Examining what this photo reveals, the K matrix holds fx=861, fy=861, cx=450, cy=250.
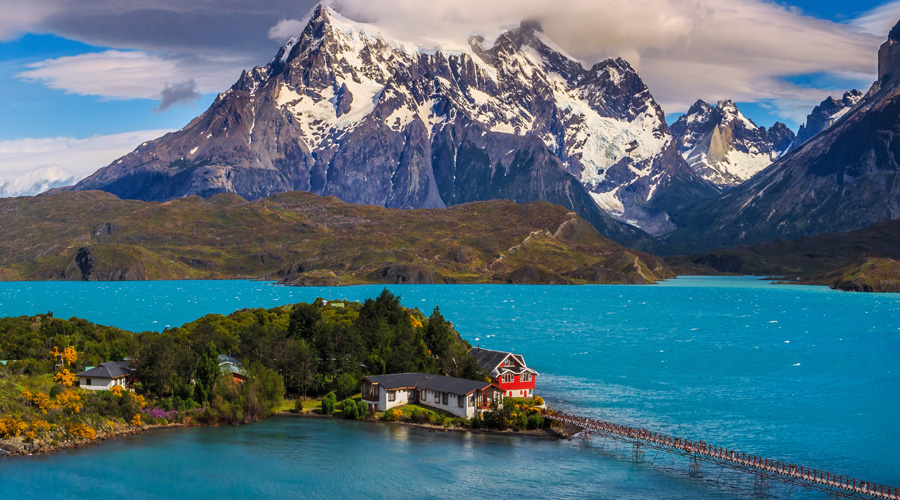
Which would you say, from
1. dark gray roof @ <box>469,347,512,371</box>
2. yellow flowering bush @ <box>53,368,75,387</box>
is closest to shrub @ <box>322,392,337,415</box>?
dark gray roof @ <box>469,347,512,371</box>

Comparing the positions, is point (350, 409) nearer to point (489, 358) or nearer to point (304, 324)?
point (489, 358)

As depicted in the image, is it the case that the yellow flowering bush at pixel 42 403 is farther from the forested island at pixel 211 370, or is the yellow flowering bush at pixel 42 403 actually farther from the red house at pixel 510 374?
the red house at pixel 510 374

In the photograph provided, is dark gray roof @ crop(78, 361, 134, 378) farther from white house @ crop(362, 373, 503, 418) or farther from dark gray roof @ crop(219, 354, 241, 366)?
white house @ crop(362, 373, 503, 418)

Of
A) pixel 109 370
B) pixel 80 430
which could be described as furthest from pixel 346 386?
pixel 80 430

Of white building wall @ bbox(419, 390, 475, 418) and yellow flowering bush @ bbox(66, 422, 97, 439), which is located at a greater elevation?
white building wall @ bbox(419, 390, 475, 418)

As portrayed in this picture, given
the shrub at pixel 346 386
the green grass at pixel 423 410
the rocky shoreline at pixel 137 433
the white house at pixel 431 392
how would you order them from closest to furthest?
the rocky shoreline at pixel 137 433 → the white house at pixel 431 392 → the green grass at pixel 423 410 → the shrub at pixel 346 386

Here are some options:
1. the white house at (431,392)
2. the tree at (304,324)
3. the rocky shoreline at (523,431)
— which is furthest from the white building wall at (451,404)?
the tree at (304,324)

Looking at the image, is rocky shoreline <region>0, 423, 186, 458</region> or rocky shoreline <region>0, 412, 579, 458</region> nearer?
rocky shoreline <region>0, 423, 186, 458</region>
